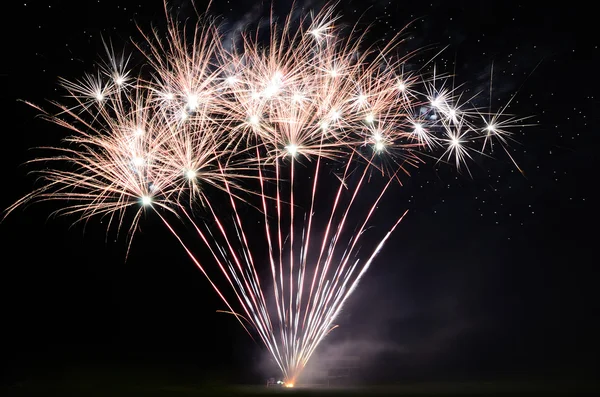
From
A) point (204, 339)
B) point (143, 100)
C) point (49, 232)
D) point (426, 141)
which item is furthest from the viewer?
point (204, 339)

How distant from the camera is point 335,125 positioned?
8.76m

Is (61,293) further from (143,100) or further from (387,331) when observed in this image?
(387,331)

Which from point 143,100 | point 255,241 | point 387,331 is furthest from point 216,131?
point 387,331

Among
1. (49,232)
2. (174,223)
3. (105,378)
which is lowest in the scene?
(105,378)

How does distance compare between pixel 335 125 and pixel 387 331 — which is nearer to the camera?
pixel 335 125

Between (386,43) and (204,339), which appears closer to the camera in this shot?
(386,43)

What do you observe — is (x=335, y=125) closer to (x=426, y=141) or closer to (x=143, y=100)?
(x=426, y=141)

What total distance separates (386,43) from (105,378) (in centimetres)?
1086

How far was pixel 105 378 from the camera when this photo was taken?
12.5m

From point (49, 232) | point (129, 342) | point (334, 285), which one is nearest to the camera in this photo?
point (334, 285)

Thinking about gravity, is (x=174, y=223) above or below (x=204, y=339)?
above

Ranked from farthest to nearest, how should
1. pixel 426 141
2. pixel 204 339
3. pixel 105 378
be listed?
pixel 204 339 < pixel 105 378 < pixel 426 141

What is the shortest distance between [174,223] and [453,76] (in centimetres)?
1025

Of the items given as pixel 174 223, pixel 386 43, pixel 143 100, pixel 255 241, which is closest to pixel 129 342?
pixel 174 223
